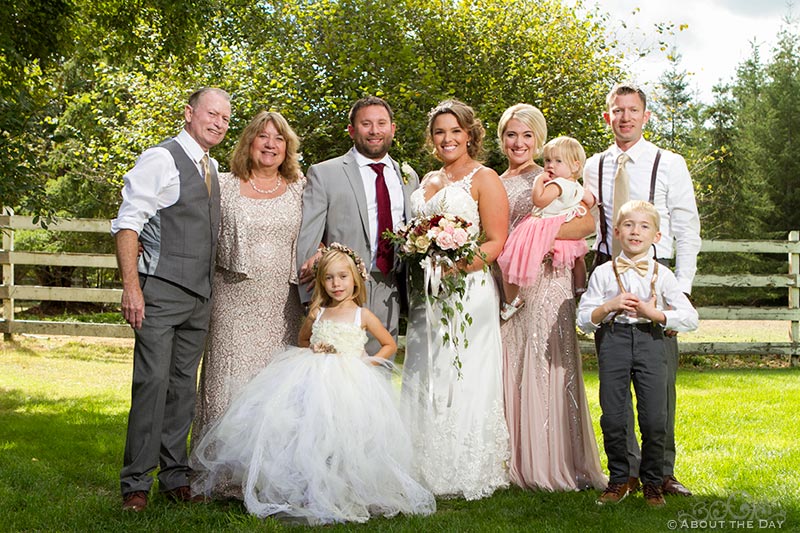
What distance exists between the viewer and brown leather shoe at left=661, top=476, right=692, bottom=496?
198 inches

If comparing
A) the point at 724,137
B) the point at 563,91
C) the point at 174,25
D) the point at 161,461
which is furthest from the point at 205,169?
the point at 724,137

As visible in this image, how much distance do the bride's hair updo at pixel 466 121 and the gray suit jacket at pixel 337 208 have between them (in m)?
0.68

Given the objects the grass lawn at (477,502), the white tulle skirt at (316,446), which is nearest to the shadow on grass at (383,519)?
the grass lawn at (477,502)

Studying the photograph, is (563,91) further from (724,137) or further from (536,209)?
(724,137)

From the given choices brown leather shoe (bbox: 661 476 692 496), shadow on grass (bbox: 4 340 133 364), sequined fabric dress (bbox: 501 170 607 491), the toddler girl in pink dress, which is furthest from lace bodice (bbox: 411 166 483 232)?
shadow on grass (bbox: 4 340 133 364)

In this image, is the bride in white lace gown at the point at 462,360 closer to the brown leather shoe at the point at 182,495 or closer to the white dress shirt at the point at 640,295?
the white dress shirt at the point at 640,295

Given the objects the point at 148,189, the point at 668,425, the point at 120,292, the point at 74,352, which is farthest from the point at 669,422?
the point at 74,352

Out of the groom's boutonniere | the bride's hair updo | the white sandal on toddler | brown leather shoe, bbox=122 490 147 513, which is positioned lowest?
brown leather shoe, bbox=122 490 147 513

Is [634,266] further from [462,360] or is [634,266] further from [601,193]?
[462,360]

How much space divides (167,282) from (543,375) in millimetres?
2460

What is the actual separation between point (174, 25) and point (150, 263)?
5955 mm

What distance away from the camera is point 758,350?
11.9m

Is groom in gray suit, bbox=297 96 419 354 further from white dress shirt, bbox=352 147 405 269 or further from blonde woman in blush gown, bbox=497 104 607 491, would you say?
blonde woman in blush gown, bbox=497 104 607 491

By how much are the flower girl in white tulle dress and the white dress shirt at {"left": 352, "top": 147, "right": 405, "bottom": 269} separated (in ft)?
1.04
